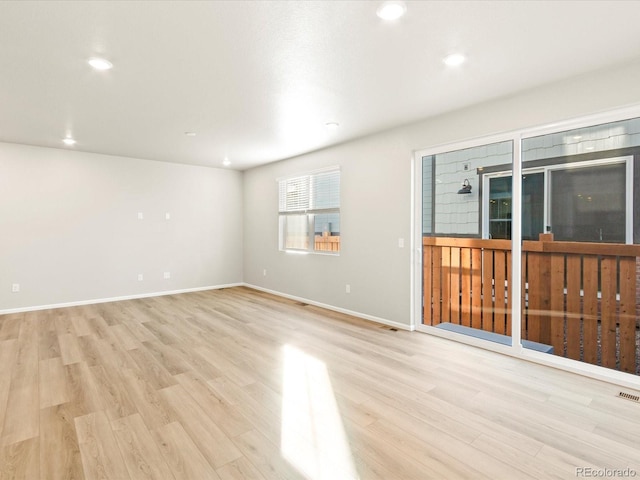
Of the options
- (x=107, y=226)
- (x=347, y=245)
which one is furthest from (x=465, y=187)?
(x=107, y=226)

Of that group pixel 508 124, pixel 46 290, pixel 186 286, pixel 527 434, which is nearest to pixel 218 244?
pixel 186 286

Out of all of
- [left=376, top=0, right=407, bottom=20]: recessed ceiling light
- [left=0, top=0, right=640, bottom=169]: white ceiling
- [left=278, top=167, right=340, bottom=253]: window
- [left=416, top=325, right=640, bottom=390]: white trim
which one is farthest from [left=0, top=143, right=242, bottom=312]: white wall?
[left=376, top=0, right=407, bottom=20]: recessed ceiling light

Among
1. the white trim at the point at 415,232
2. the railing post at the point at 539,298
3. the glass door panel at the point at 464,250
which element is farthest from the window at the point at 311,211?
the railing post at the point at 539,298

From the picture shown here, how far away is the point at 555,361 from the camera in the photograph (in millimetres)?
3047

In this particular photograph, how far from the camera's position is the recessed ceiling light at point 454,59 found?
2457 millimetres

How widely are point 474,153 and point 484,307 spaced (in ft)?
5.63

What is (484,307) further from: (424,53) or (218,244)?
Result: (218,244)

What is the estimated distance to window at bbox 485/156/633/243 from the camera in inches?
110

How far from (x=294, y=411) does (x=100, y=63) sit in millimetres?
2939

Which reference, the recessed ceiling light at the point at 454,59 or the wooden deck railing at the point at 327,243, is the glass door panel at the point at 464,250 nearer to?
the recessed ceiling light at the point at 454,59

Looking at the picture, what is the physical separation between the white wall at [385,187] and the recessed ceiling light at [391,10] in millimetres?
1824

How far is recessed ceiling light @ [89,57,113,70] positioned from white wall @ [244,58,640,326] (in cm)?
302

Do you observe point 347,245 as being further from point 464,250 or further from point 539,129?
point 539,129

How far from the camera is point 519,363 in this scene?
122 inches
